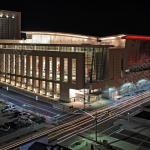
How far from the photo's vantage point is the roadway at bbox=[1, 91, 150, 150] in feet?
119

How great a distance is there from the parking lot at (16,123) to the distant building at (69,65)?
27.6 feet

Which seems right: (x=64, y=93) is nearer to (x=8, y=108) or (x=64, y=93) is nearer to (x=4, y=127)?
(x=8, y=108)

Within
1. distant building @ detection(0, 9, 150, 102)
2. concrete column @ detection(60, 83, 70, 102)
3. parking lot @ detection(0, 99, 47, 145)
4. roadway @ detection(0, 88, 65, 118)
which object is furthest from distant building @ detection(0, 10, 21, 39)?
parking lot @ detection(0, 99, 47, 145)

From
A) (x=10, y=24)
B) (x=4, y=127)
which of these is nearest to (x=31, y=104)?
(x=4, y=127)

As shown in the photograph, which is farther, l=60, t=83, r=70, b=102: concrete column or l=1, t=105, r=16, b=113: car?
l=60, t=83, r=70, b=102: concrete column

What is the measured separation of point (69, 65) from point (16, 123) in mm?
15466

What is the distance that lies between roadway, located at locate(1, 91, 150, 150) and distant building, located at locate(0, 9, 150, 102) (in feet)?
19.2

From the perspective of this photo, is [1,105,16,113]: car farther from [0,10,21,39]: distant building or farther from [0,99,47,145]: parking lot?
[0,10,21,39]: distant building

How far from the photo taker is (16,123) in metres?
41.7

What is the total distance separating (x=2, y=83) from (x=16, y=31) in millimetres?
28250

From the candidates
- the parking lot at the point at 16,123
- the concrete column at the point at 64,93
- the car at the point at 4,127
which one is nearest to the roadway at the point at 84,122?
the parking lot at the point at 16,123

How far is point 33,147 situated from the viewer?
27.0m

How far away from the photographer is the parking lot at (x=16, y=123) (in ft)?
124

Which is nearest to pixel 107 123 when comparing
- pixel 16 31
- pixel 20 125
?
pixel 20 125
